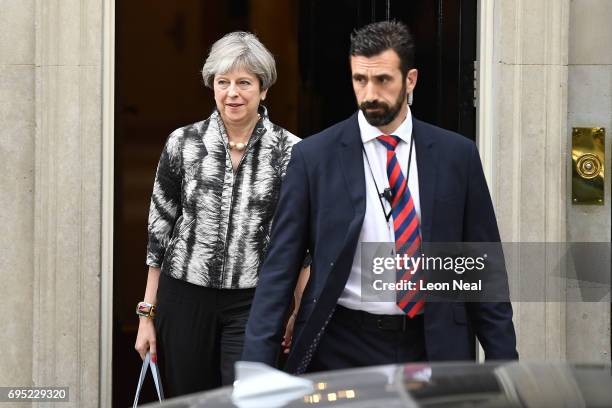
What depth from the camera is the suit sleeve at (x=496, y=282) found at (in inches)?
193

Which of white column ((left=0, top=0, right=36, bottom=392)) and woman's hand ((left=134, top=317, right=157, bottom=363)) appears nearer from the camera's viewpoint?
woman's hand ((left=134, top=317, right=157, bottom=363))

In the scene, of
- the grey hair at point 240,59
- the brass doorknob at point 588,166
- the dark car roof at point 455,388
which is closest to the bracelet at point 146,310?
the grey hair at point 240,59

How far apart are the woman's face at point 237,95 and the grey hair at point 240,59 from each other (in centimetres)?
3

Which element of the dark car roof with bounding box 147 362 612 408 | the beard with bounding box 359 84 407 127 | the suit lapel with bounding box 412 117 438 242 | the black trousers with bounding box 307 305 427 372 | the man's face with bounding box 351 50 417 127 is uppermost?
the man's face with bounding box 351 50 417 127

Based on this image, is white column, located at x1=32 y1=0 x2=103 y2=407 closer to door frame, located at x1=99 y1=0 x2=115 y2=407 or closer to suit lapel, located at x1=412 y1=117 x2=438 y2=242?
door frame, located at x1=99 y1=0 x2=115 y2=407

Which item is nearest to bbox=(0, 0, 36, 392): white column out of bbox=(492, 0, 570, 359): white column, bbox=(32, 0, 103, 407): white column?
bbox=(32, 0, 103, 407): white column

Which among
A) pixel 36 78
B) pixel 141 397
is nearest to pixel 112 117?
pixel 36 78

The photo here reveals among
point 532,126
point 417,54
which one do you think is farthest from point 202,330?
point 417,54

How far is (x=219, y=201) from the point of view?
5.68 meters

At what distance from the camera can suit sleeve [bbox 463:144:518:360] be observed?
4902 millimetres

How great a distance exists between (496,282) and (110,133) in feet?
9.77

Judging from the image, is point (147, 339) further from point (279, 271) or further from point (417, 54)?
point (417, 54)

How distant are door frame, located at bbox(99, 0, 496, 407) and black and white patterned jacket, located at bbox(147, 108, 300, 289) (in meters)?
1.44

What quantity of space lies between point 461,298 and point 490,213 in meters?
0.35
